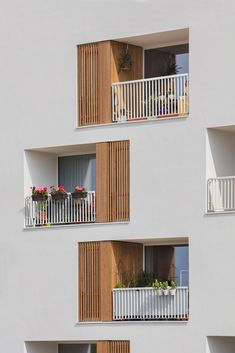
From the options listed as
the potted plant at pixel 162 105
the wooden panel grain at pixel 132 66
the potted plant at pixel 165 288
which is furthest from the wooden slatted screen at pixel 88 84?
the potted plant at pixel 165 288

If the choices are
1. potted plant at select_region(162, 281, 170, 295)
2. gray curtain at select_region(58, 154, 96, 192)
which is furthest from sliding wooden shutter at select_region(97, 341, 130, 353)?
gray curtain at select_region(58, 154, 96, 192)

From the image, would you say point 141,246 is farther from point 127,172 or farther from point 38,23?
point 38,23

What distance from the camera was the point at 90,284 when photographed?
1748 inches

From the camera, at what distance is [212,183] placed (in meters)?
42.8

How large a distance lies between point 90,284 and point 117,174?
9.93 ft

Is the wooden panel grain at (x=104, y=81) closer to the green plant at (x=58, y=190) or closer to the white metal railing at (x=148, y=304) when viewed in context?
the green plant at (x=58, y=190)

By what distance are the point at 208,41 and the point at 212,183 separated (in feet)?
12.0

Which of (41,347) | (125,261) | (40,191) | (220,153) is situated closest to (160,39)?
(220,153)

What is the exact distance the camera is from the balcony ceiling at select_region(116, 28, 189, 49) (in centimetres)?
4391

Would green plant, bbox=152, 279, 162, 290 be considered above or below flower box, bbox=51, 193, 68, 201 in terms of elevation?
below

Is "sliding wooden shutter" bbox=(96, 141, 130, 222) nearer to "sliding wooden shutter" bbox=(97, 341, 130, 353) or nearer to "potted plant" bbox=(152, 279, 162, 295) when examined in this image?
"potted plant" bbox=(152, 279, 162, 295)

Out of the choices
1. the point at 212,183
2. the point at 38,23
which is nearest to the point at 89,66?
the point at 38,23

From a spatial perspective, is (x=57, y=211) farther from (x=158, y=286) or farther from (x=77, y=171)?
(x=158, y=286)

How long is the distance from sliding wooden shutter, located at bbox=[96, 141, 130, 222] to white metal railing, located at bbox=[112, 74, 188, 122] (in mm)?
895
